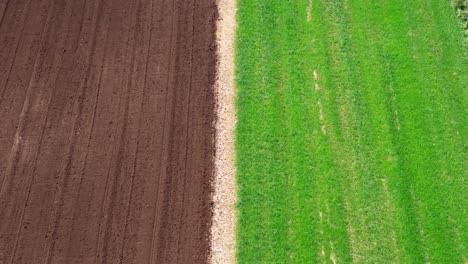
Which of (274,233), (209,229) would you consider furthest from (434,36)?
(209,229)

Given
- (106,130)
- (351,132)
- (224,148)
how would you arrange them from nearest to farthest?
(224,148) < (351,132) < (106,130)

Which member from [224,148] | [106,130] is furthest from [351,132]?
[106,130]

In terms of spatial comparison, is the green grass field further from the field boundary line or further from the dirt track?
the dirt track

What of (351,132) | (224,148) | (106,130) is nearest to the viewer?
(224,148)

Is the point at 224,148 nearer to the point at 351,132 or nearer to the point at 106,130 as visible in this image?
the point at 106,130

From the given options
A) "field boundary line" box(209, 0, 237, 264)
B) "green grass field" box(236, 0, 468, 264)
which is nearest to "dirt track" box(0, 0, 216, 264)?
"field boundary line" box(209, 0, 237, 264)

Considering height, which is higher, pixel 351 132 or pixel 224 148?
pixel 351 132

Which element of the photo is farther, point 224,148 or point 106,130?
point 106,130

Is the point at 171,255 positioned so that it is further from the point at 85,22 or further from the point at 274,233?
the point at 85,22
